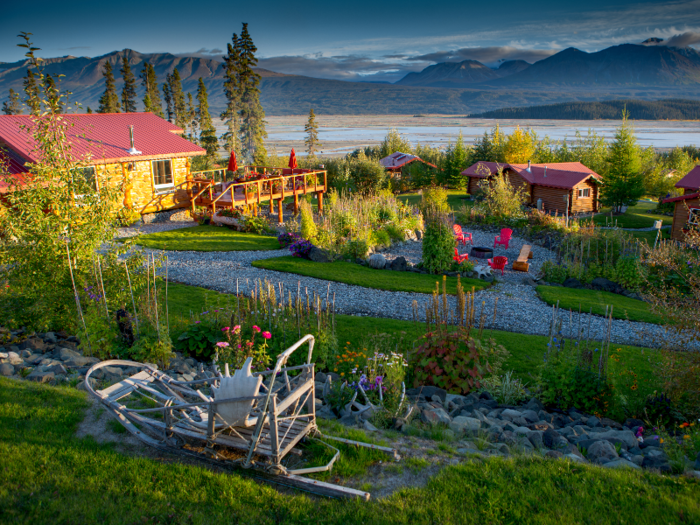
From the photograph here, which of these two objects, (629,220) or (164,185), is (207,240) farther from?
(629,220)

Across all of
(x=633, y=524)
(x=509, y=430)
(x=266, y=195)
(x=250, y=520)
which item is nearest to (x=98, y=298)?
(x=250, y=520)

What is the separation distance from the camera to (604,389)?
5.63 m

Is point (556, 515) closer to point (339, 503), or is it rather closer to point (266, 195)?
point (339, 503)

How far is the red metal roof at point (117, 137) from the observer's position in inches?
625

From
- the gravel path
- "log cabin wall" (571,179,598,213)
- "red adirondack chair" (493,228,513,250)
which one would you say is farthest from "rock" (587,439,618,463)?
"log cabin wall" (571,179,598,213)

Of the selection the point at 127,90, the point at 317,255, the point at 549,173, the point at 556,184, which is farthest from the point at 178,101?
the point at 317,255

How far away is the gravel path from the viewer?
898cm

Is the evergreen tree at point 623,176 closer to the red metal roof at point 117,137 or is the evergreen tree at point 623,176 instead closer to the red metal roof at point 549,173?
the red metal roof at point 549,173

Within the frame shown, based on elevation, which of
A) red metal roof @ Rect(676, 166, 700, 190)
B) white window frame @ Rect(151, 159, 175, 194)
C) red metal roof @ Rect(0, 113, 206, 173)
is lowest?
red metal roof @ Rect(676, 166, 700, 190)

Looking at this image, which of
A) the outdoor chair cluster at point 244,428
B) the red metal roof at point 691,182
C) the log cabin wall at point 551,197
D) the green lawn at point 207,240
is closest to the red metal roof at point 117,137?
the green lawn at point 207,240

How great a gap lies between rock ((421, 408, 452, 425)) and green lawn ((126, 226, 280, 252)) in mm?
10618

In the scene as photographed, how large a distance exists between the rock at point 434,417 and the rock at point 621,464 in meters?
1.51

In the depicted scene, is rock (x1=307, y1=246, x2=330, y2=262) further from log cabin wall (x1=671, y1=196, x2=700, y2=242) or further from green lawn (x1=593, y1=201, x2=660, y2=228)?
log cabin wall (x1=671, y1=196, x2=700, y2=242)

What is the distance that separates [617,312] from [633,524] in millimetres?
7672
